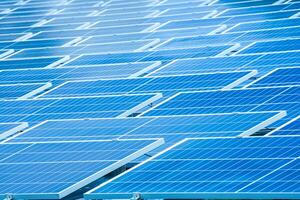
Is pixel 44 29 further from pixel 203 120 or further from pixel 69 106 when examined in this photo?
pixel 203 120

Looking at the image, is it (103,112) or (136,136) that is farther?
(103,112)

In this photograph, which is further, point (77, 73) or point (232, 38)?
point (232, 38)

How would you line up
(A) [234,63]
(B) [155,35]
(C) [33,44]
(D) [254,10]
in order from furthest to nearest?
(D) [254,10], (C) [33,44], (B) [155,35], (A) [234,63]

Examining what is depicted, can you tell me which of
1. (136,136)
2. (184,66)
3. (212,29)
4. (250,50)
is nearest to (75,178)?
(136,136)

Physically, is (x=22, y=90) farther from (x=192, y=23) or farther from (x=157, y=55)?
(x=192, y=23)

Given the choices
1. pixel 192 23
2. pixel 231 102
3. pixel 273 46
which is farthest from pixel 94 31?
pixel 231 102

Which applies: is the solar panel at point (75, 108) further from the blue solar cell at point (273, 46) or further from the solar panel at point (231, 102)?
the blue solar cell at point (273, 46)
